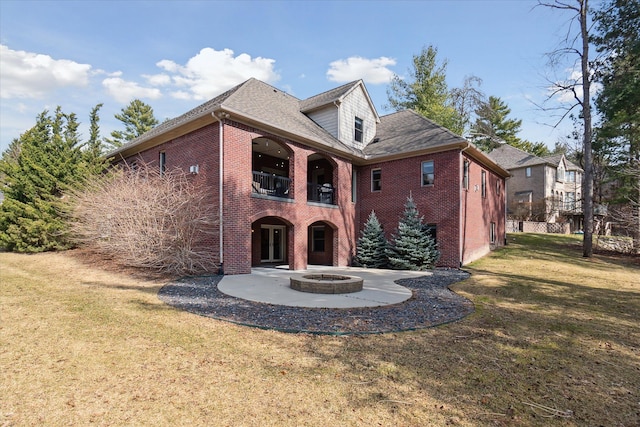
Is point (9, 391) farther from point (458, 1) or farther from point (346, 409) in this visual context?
point (458, 1)

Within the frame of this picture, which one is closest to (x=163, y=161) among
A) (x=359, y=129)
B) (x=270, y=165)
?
(x=270, y=165)

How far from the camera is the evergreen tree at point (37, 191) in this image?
1455 centimetres

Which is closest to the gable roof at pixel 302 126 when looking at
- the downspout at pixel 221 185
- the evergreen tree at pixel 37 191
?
the downspout at pixel 221 185

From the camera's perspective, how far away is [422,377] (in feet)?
13.1

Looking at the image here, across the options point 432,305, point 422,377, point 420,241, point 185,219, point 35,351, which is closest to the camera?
point 422,377

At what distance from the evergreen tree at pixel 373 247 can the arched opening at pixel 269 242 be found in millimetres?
3970

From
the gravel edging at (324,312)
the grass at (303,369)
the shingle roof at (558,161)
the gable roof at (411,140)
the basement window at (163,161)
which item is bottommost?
Answer: the gravel edging at (324,312)

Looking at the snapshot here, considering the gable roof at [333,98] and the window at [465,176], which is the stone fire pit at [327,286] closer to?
the window at [465,176]

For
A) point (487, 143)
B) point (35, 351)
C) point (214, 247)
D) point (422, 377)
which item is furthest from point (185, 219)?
point (487, 143)

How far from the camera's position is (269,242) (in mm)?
17531

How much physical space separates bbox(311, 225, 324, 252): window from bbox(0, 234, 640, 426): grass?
37.1 ft

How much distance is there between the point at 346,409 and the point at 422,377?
1201 millimetres

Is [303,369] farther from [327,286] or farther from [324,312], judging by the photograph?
[327,286]

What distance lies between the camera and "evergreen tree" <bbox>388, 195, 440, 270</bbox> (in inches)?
571
